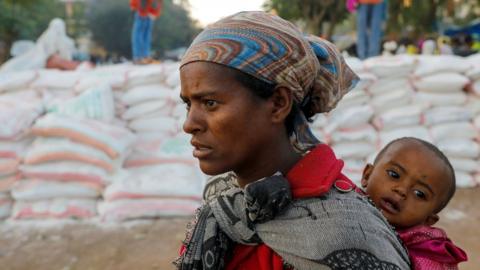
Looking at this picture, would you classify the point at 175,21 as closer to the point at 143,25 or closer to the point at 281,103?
the point at 143,25

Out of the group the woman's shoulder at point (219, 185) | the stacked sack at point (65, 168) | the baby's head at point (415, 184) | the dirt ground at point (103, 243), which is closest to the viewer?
the woman's shoulder at point (219, 185)

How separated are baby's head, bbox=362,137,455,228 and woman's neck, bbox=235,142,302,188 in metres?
0.38

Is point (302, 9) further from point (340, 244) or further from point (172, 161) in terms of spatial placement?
point (340, 244)

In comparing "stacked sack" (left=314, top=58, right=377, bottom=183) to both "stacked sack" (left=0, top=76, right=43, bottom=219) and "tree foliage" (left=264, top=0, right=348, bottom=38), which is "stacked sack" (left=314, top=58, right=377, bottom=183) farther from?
"tree foliage" (left=264, top=0, right=348, bottom=38)

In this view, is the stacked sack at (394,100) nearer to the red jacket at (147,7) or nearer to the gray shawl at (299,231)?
the red jacket at (147,7)

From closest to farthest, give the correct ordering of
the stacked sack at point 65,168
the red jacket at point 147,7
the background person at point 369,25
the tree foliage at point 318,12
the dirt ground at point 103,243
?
1. the dirt ground at point 103,243
2. the stacked sack at point 65,168
3. the red jacket at point 147,7
4. the background person at point 369,25
5. the tree foliage at point 318,12

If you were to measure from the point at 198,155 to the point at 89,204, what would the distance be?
2610 millimetres

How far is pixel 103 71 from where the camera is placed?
3.86 meters

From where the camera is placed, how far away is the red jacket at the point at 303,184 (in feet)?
2.67

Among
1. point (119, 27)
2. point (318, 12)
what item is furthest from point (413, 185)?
point (119, 27)

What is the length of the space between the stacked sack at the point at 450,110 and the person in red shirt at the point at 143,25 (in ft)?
10.5

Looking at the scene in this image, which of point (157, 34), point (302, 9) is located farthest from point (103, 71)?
point (157, 34)

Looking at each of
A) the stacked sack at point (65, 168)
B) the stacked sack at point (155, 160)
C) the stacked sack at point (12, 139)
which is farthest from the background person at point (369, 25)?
the stacked sack at point (12, 139)

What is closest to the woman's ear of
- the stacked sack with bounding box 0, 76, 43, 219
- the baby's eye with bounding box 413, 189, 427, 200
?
the baby's eye with bounding box 413, 189, 427, 200
